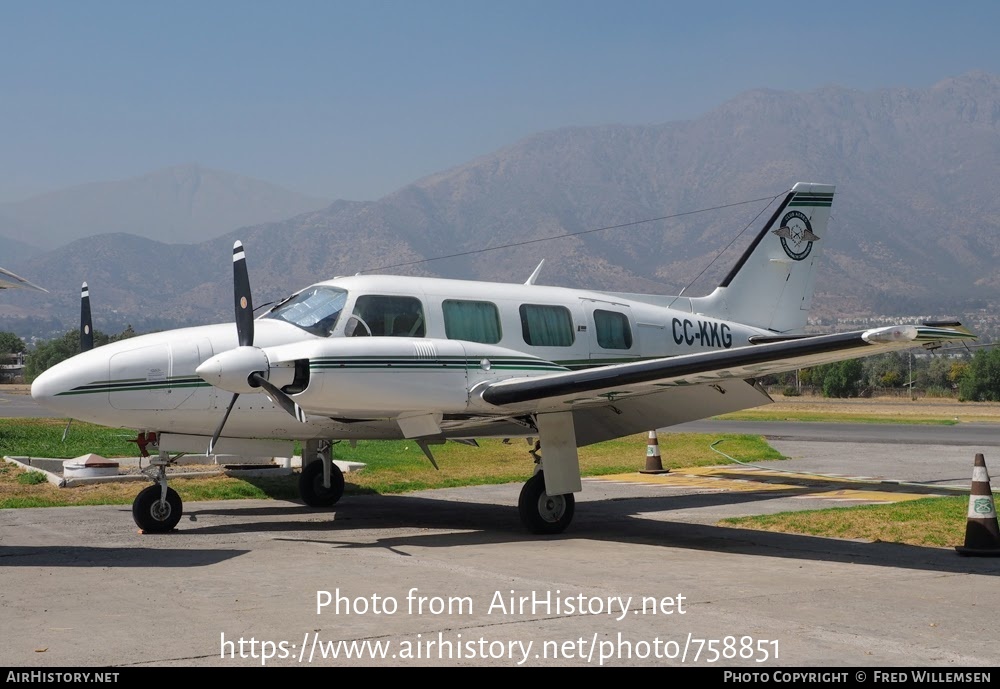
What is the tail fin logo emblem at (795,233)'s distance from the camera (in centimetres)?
1756

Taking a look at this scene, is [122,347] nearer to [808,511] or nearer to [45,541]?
[45,541]

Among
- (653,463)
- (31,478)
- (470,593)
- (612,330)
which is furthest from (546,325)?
(31,478)

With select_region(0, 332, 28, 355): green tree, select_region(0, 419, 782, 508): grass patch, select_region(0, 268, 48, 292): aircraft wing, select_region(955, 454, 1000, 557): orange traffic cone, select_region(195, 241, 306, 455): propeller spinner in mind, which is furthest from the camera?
select_region(0, 332, 28, 355): green tree

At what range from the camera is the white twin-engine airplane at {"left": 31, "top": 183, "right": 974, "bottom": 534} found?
11.5 meters

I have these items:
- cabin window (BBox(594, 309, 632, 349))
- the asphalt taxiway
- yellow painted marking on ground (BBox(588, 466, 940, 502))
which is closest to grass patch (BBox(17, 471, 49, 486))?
the asphalt taxiway

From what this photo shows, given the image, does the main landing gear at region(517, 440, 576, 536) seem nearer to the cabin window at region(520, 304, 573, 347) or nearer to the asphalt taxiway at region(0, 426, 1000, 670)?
the asphalt taxiway at region(0, 426, 1000, 670)

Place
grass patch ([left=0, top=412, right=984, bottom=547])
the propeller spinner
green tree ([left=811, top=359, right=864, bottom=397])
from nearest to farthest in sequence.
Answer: the propeller spinner < grass patch ([left=0, top=412, right=984, bottom=547]) < green tree ([left=811, top=359, right=864, bottom=397])

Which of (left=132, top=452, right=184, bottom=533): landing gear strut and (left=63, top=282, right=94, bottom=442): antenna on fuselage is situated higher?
(left=63, top=282, right=94, bottom=442): antenna on fuselage

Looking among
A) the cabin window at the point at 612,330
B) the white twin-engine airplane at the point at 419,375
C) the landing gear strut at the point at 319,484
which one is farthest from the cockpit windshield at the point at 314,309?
the cabin window at the point at 612,330

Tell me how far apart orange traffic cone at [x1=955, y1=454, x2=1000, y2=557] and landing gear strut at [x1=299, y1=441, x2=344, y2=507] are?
8.91 metres

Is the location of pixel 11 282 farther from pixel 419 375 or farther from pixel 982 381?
pixel 982 381

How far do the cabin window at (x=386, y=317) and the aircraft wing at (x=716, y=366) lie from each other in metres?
1.34
